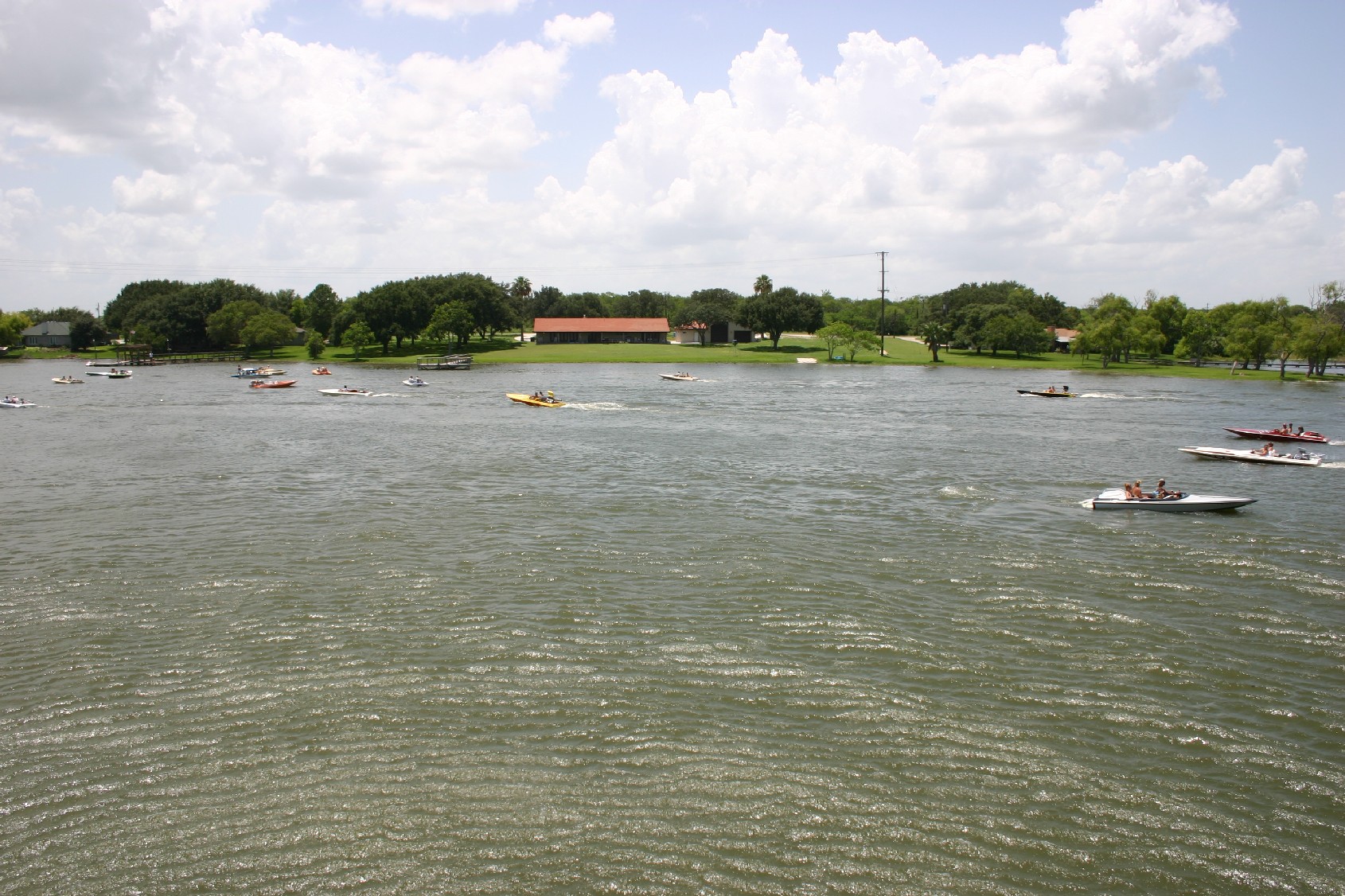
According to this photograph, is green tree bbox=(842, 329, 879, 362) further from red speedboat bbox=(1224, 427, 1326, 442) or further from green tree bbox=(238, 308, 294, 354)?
green tree bbox=(238, 308, 294, 354)

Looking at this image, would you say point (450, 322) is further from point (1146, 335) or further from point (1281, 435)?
point (1281, 435)

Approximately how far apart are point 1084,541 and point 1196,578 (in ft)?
12.8

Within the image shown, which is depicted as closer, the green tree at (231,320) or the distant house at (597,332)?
the green tree at (231,320)

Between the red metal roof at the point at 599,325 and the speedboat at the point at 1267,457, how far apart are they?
126 m

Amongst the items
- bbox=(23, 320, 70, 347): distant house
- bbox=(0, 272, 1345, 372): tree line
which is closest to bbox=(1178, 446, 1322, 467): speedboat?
bbox=(0, 272, 1345, 372): tree line

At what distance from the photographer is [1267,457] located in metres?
43.1

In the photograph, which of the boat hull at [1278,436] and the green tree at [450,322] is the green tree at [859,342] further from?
the boat hull at [1278,436]

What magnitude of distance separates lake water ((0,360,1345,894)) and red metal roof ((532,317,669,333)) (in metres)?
129

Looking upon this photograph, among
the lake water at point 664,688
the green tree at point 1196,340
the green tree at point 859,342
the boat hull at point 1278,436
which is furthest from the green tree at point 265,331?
the green tree at point 1196,340

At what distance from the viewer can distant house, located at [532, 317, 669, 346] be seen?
164 metres

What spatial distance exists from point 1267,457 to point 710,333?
129 m

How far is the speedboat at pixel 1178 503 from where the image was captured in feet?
102

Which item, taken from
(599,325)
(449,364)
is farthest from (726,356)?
(449,364)

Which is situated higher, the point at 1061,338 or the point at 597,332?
the point at 597,332
